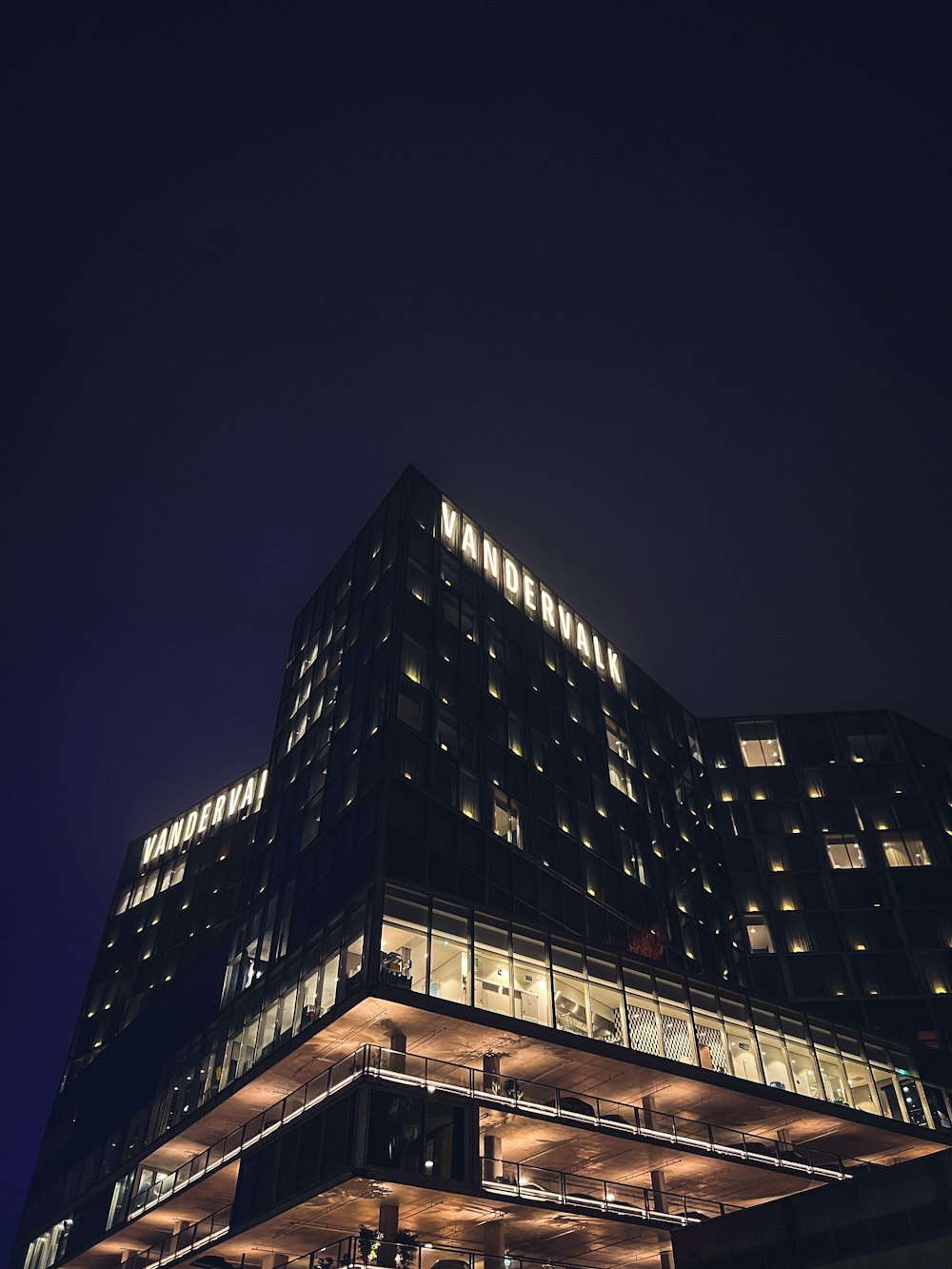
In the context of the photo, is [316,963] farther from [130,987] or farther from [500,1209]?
[130,987]

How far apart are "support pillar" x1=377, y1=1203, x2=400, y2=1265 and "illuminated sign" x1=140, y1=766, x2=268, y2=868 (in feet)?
181

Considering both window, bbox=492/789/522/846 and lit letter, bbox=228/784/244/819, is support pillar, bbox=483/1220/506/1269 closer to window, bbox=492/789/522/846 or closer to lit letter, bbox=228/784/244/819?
window, bbox=492/789/522/846

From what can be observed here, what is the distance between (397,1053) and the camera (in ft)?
120

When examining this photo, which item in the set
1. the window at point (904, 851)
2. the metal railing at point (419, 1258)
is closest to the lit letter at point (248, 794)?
the metal railing at point (419, 1258)

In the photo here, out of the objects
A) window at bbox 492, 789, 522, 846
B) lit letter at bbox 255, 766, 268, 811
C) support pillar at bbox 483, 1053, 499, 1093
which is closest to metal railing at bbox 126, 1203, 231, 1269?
support pillar at bbox 483, 1053, 499, 1093

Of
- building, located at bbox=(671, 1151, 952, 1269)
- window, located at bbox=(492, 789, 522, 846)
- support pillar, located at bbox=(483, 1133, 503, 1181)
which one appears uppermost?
window, located at bbox=(492, 789, 522, 846)

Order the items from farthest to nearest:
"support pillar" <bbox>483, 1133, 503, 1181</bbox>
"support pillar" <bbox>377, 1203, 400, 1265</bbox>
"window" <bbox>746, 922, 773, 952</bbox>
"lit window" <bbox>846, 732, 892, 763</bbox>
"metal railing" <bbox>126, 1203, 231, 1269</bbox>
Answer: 1. "lit window" <bbox>846, 732, 892, 763</bbox>
2. "window" <bbox>746, 922, 773, 952</bbox>
3. "metal railing" <bbox>126, 1203, 231, 1269</bbox>
4. "support pillar" <bbox>483, 1133, 503, 1181</bbox>
5. "support pillar" <bbox>377, 1203, 400, 1265</bbox>

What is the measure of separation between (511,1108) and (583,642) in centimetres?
4032

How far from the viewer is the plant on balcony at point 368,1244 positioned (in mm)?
34688

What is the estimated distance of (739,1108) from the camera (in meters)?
44.2

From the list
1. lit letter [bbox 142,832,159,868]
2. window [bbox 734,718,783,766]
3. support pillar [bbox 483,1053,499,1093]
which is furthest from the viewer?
lit letter [bbox 142,832,159,868]

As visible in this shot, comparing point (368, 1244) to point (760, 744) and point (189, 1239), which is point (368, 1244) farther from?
point (760, 744)

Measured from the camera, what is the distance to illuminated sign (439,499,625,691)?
63.8 meters

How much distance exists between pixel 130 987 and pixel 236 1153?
48.3 meters
